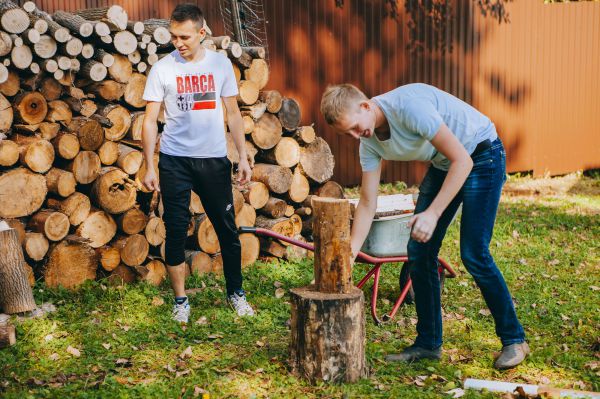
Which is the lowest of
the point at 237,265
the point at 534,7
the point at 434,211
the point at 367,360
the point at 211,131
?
the point at 367,360

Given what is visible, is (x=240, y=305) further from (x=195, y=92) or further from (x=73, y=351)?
(x=195, y=92)

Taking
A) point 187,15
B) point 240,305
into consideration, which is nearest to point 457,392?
point 240,305

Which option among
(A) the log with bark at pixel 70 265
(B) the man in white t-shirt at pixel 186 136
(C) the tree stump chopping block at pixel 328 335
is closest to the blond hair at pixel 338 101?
(C) the tree stump chopping block at pixel 328 335

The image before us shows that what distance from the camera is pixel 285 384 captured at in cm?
399

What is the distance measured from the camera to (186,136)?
4.89m

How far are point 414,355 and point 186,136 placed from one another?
2.06m

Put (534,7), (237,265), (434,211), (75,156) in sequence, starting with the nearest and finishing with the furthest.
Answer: (434,211) < (237,265) < (75,156) < (534,7)

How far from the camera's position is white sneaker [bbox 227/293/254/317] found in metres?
5.17

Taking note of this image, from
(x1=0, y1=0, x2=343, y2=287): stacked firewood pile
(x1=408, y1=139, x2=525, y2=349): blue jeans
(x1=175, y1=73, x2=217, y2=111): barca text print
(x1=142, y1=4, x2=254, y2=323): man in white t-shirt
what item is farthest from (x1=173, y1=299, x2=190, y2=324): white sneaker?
(x1=408, y1=139, x2=525, y2=349): blue jeans

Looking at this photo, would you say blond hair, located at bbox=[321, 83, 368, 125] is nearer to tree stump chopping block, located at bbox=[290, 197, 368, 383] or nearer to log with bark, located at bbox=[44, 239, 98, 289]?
tree stump chopping block, located at bbox=[290, 197, 368, 383]

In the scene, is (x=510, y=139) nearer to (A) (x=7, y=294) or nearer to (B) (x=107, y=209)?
(B) (x=107, y=209)

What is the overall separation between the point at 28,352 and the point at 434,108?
9.42 ft

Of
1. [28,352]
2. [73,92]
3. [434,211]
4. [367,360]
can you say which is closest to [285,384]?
[367,360]

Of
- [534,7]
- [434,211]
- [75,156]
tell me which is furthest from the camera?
[534,7]
